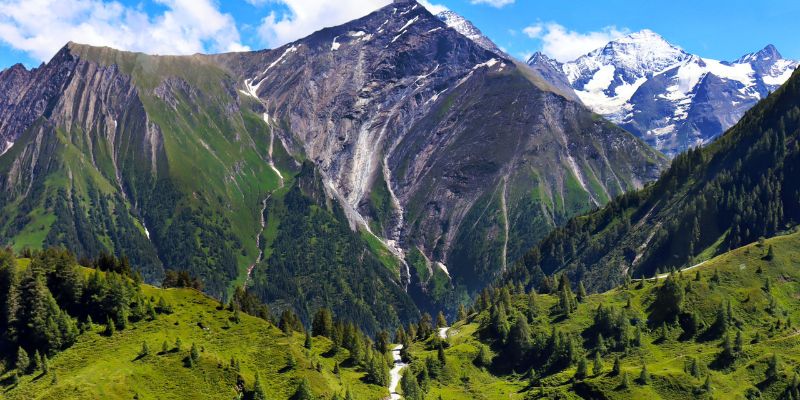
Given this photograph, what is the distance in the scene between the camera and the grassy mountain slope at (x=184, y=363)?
148 m

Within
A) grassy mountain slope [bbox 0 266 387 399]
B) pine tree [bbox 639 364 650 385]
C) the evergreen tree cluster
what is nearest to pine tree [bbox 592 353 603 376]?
pine tree [bbox 639 364 650 385]

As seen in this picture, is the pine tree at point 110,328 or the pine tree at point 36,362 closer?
the pine tree at point 36,362

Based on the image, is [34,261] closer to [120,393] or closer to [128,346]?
[128,346]

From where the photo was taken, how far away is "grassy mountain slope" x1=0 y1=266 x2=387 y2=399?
484ft

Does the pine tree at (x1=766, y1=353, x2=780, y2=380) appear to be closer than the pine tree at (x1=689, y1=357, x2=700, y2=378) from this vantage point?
Yes

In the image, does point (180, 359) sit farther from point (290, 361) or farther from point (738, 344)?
point (738, 344)

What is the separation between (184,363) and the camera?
523 ft

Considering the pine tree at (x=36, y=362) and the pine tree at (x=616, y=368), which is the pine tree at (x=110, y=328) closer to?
the pine tree at (x=36, y=362)

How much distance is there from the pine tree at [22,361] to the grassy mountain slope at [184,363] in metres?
2.48

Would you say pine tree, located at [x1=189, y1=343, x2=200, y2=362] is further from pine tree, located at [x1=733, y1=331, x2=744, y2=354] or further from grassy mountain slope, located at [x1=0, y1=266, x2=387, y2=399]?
pine tree, located at [x1=733, y1=331, x2=744, y2=354]

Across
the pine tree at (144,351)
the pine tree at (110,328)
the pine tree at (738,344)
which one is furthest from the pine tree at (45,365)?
the pine tree at (738,344)

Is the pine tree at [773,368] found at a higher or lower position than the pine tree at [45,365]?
lower

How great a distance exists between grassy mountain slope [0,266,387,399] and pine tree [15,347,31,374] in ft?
8.14

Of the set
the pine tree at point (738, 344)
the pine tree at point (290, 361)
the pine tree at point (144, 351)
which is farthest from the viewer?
the pine tree at point (738, 344)
